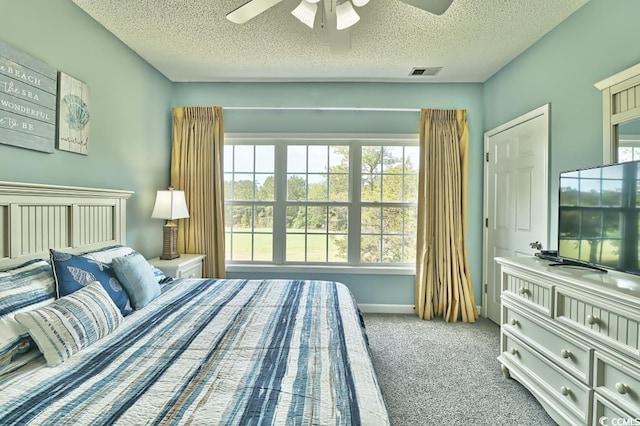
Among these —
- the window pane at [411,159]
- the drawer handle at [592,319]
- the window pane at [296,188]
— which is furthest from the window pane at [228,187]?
the drawer handle at [592,319]

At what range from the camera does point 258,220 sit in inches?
142

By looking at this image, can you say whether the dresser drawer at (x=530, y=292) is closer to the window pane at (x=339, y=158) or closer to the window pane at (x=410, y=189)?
the window pane at (x=410, y=189)

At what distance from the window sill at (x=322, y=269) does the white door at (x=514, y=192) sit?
0.89 m

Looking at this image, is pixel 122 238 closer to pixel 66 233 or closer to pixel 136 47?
pixel 66 233

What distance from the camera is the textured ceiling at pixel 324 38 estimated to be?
2.20 metres

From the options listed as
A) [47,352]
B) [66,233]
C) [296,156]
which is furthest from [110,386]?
[296,156]

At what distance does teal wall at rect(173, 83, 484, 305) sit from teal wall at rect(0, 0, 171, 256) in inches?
25.4

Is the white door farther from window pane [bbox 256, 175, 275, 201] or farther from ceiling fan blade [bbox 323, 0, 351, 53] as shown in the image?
window pane [bbox 256, 175, 275, 201]

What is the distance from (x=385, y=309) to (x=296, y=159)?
80.2 inches

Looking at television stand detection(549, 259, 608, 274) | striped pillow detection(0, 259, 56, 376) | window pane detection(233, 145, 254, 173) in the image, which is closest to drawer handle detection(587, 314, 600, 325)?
television stand detection(549, 259, 608, 274)

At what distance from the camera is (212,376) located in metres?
1.10

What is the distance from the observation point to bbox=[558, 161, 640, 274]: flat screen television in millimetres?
1460

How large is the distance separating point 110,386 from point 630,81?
296 cm

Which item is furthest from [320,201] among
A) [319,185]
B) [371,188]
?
[371,188]
